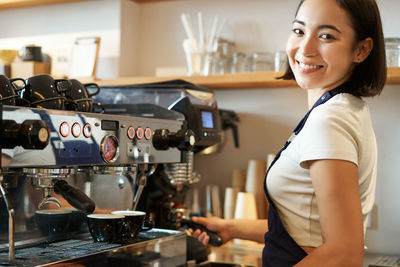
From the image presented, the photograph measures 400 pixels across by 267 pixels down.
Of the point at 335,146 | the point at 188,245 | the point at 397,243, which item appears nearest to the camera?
the point at 335,146

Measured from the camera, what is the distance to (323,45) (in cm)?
108

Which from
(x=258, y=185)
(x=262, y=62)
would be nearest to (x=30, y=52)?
(x=262, y=62)

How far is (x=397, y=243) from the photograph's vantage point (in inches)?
85.1

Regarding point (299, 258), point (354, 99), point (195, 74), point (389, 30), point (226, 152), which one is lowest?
point (299, 258)

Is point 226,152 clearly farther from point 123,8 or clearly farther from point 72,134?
point 72,134

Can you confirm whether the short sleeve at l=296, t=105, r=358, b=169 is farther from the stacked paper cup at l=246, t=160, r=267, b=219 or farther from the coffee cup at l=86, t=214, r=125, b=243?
the stacked paper cup at l=246, t=160, r=267, b=219

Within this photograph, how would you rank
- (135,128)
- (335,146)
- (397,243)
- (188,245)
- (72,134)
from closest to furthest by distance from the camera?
(335,146), (72,134), (135,128), (188,245), (397,243)

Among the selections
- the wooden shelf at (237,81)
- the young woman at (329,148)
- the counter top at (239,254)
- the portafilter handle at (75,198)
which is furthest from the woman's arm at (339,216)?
the wooden shelf at (237,81)

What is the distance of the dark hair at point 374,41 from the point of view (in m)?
1.07

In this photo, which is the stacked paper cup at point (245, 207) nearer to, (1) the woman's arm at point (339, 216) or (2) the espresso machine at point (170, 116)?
(2) the espresso machine at point (170, 116)

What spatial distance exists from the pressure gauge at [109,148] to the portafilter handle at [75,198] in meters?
0.10

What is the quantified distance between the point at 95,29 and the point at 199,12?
1.52 feet

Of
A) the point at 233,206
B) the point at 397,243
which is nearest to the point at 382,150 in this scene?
the point at 397,243

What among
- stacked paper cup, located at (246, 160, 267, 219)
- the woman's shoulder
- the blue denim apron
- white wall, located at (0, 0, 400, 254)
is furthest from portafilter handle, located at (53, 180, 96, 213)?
white wall, located at (0, 0, 400, 254)
